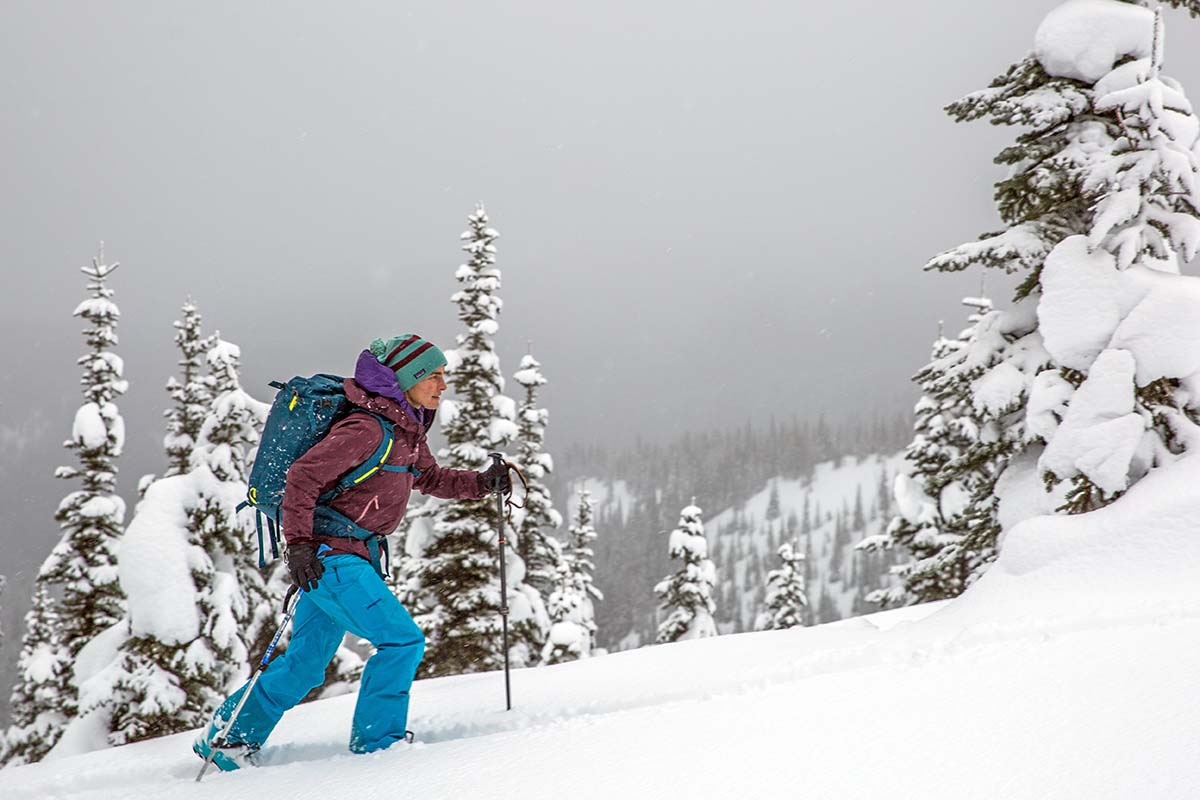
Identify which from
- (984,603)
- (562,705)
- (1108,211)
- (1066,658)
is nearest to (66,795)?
(562,705)

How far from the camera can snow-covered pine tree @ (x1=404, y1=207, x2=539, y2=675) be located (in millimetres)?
17938

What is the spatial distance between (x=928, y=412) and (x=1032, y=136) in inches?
477

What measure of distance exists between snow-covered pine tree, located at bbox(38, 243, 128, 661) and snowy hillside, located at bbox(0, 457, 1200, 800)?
17.8 metres

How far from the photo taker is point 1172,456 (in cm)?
761

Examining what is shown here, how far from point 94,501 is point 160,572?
910 centimetres

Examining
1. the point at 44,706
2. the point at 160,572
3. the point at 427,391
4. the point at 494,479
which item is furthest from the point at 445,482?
the point at 44,706

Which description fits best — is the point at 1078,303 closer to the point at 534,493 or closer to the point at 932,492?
the point at 932,492

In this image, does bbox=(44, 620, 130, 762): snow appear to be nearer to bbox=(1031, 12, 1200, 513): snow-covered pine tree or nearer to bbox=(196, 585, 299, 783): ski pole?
bbox=(196, 585, 299, 783): ski pole

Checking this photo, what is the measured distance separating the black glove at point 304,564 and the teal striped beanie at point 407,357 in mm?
1179

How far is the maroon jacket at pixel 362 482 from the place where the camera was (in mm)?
4484

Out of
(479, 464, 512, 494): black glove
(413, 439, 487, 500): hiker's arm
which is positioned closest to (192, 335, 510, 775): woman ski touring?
(413, 439, 487, 500): hiker's arm

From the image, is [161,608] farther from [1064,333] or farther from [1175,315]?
[1175,315]

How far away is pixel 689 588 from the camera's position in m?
26.8

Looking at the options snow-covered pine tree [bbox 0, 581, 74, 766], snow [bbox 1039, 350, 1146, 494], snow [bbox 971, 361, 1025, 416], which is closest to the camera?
snow [bbox 1039, 350, 1146, 494]
